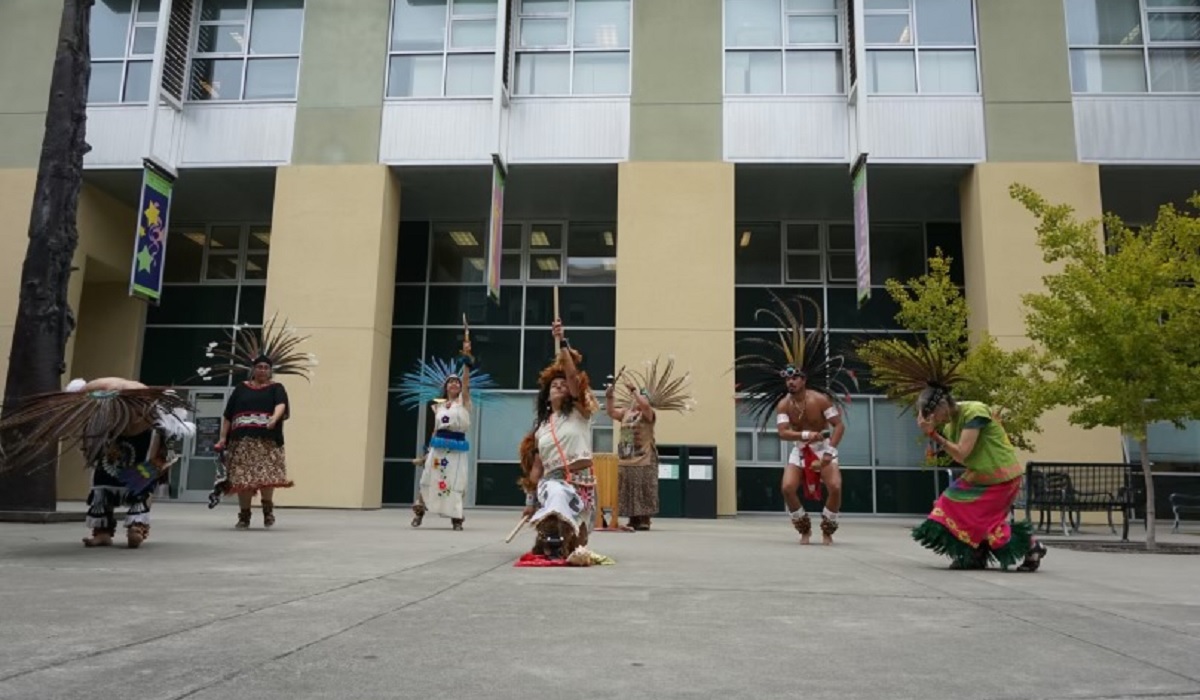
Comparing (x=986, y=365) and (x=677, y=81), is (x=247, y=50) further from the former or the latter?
(x=986, y=365)

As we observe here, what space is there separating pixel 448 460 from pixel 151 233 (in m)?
10.6

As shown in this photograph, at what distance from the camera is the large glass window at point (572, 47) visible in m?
19.1

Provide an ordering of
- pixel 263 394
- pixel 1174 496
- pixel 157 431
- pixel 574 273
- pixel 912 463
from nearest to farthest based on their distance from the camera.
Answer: pixel 157 431 < pixel 263 394 < pixel 1174 496 < pixel 912 463 < pixel 574 273

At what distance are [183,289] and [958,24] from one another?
18799 mm

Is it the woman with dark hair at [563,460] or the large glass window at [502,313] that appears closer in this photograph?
the woman with dark hair at [563,460]

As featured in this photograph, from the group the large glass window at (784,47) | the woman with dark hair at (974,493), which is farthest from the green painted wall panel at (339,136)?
the woman with dark hair at (974,493)

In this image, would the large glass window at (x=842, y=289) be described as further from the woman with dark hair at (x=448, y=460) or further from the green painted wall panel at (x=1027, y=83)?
the woman with dark hair at (x=448, y=460)

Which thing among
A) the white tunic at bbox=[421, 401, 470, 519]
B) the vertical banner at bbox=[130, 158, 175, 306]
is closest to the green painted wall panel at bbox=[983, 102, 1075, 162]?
the white tunic at bbox=[421, 401, 470, 519]

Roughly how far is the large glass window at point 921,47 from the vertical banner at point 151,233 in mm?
14814

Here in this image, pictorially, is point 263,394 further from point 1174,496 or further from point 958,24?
point 958,24

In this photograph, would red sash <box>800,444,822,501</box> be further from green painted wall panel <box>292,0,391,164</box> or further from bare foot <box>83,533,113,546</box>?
green painted wall panel <box>292,0,391,164</box>

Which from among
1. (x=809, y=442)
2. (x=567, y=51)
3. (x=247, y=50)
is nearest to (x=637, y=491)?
(x=809, y=442)

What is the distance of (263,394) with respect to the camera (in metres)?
10.6

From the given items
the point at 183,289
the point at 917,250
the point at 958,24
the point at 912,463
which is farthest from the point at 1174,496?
the point at 183,289
